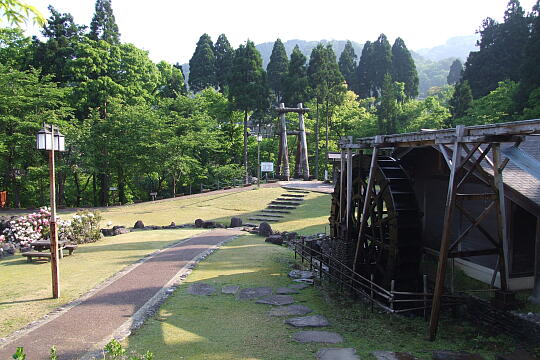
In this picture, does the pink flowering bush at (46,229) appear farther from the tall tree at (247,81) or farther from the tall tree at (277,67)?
the tall tree at (277,67)

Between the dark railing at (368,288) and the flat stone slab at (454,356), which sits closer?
the flat stone slab at (454,356)

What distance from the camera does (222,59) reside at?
50469 mm

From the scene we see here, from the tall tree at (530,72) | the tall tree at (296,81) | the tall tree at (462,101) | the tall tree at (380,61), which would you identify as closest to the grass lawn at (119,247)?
the tall tree at (530,72)

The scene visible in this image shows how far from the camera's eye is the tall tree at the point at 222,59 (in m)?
47.9

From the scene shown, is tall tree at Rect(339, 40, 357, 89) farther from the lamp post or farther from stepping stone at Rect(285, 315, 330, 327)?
stepping stone at Rect(285, 315, 330, 327)

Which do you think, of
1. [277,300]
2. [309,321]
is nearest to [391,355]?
[309,321]

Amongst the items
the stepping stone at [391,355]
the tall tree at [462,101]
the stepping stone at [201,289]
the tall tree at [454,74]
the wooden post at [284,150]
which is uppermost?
the tall tree at [454,74]

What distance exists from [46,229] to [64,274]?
5.34 m

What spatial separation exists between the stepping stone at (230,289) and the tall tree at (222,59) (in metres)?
38.3

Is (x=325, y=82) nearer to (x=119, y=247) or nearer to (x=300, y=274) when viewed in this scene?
(x=119, y=247)

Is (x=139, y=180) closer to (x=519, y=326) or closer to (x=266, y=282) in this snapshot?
(x=266, y=282)

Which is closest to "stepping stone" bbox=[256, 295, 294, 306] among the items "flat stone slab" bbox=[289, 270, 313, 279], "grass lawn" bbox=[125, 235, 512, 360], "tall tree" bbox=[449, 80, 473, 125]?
"grass lawn" bbox=[125, 235, 512, 360]

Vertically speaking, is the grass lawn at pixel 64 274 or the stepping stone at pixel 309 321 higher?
the grass lawn at pixel 64 274

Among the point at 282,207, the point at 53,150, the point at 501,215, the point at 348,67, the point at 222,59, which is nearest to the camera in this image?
the point at 501,215
